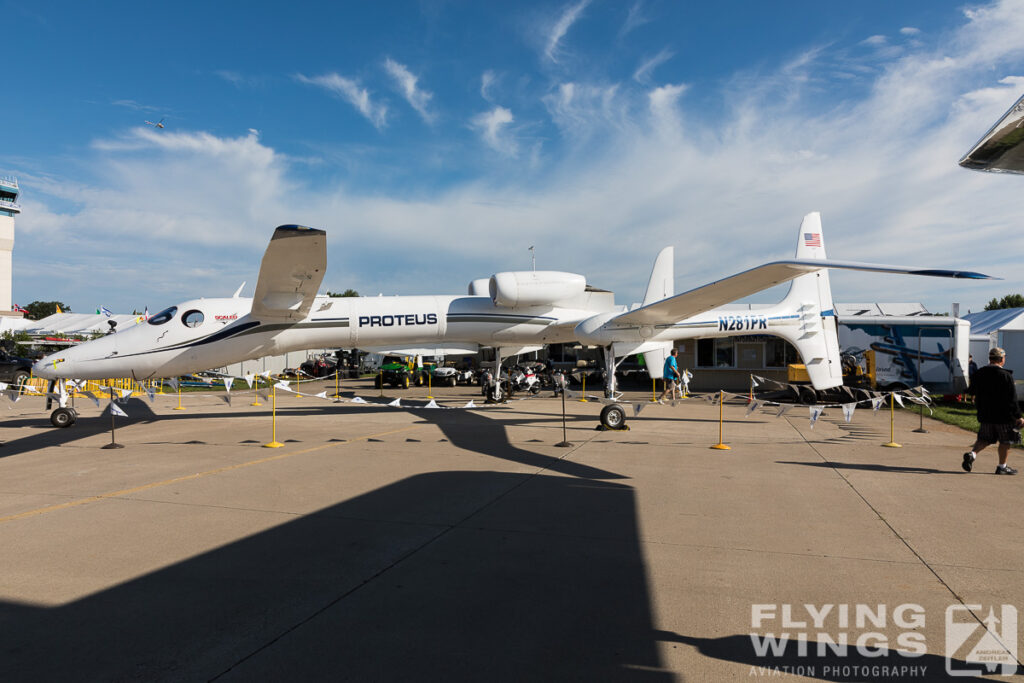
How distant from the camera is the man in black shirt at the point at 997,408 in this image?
25.2ft

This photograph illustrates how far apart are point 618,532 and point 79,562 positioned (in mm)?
4395

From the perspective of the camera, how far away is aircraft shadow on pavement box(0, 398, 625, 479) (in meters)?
8.86

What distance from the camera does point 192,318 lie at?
40.6 ft

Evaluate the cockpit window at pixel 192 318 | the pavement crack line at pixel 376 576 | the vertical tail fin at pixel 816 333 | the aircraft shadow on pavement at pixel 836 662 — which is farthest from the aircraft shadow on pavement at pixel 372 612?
the vertical tail fin at pixel 816 333

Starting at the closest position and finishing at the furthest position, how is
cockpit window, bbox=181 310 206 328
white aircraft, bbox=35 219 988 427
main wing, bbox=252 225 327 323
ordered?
main wing, bbox=252 225 327 323
white aircraft, bbox=35 219 988 427
cockpit window, bbox=181 310 206 328

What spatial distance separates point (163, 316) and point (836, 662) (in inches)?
523

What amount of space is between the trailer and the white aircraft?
8515mm

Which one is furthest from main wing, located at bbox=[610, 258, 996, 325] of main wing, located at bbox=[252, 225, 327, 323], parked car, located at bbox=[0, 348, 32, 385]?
parked car, located at bbox=[0, 348, 32, 385]

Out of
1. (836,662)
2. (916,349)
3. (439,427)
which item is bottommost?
(836,662)

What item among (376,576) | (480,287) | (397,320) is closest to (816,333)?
(480,287)

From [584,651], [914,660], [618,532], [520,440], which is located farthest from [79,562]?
[520,440]

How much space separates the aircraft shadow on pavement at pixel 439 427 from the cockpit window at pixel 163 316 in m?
2.37

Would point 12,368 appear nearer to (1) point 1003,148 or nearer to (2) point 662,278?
(2) point 662,278

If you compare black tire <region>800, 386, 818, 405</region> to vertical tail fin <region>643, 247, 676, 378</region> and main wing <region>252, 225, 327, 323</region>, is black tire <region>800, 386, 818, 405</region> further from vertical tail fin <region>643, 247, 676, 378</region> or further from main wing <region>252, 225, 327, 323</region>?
main wing <region>252, 225, 327, 323</region>
